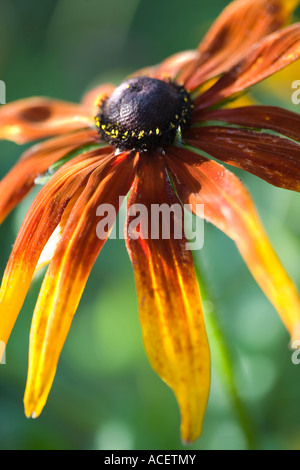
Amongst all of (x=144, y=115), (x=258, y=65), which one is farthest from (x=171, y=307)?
(x=258, y=65)

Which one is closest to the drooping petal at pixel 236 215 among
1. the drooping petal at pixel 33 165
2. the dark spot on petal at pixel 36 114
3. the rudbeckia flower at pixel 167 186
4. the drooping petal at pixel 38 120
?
the rudbeckia flower at pixel 167 186

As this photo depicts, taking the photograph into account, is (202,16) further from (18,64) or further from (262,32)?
(262,32)

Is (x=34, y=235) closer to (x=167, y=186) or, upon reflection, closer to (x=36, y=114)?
(x=167, y=186)

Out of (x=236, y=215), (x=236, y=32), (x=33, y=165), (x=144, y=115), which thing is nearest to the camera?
(x=236, y=215)

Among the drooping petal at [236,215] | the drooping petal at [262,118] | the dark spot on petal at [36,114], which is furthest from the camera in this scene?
the dark spot on petal at [36,114]

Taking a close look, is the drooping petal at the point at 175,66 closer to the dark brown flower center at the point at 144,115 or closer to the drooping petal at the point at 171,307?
the dark brown flower center at the point at 144,115

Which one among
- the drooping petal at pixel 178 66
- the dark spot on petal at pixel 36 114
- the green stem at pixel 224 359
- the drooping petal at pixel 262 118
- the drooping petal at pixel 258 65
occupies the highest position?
the drooping petal at pixel 178 66

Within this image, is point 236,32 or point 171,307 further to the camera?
point 236,32
